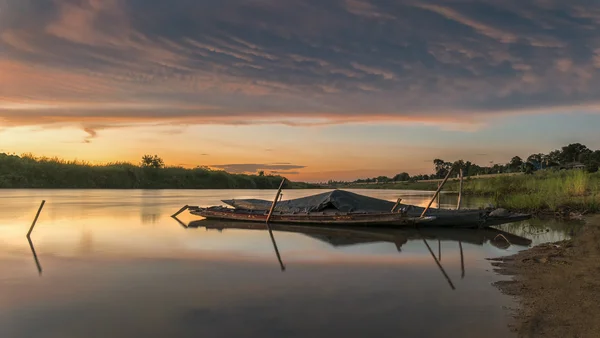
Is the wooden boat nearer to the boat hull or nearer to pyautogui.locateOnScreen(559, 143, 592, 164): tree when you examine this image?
the boat hull

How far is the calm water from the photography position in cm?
594

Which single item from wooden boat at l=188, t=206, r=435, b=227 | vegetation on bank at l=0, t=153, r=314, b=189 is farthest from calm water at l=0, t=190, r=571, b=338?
vegetation on bank at l=0, t=153, r=314, b=189

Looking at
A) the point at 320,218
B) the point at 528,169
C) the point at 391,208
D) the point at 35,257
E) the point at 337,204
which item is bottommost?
the point at 35,257

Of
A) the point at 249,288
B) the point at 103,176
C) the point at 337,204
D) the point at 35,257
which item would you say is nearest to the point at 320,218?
the point at 337,204

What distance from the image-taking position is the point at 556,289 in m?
6.84

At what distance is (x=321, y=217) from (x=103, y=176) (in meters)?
60.2

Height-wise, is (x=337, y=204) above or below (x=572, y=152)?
below

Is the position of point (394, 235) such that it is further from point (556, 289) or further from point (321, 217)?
point (556, 289)

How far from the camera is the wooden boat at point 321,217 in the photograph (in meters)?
16.7

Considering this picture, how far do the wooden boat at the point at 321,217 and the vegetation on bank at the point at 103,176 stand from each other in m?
45.4

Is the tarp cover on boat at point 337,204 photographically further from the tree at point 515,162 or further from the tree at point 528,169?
the tree at point 515,162

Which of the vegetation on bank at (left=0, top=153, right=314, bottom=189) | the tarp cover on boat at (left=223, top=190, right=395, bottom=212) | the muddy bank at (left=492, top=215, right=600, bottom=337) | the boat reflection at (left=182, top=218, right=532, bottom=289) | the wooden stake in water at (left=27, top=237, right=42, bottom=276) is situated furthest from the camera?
the vegetation on bank at (left=0, top=153, right=314, bottom=189)

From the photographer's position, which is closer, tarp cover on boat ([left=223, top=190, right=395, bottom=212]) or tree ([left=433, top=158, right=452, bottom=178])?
tarp cover on boat ([left=223, top=190, right=395, bottom=212])

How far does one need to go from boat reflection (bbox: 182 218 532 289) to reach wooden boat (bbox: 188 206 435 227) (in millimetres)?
269
